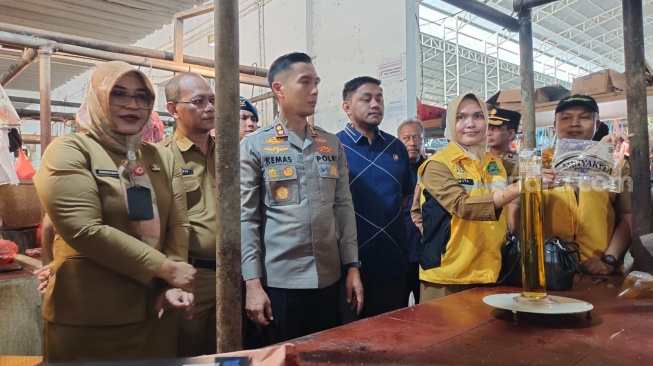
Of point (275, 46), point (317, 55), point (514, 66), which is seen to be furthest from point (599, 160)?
point (514, 66)

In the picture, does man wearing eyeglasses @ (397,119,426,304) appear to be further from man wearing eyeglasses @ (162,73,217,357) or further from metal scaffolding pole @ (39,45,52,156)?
metal scaffolding pole @ (39,45,52,156)

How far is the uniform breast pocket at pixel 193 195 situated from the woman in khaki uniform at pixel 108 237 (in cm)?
30

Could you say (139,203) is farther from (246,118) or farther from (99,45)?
(99,45)

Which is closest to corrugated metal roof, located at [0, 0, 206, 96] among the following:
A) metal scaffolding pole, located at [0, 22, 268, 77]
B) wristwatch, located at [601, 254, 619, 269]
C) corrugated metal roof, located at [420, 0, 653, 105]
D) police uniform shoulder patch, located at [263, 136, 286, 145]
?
metal scaffolding pole, located at [0, 22, 268, 77]

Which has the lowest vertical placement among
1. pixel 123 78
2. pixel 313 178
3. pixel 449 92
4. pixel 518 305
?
pixel 518 305

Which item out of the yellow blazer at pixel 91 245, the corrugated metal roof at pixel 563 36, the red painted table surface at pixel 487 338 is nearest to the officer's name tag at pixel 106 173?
the yellow blazer at pixel 91 245

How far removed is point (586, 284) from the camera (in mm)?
1601

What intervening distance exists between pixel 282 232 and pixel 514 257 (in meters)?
0.83

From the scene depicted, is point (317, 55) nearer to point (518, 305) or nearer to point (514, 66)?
point (518, 305)

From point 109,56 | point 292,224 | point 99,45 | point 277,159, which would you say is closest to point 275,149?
point 277,159

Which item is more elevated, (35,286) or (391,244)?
(391,244)

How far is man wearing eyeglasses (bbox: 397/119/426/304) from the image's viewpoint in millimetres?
2367

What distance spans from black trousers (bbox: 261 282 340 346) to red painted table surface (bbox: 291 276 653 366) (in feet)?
1.82

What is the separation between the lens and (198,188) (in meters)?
1.83
